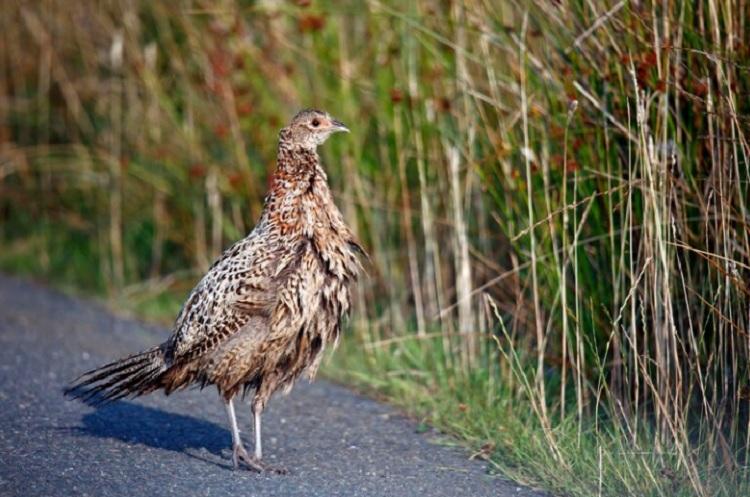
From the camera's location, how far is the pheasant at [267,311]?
5828mm

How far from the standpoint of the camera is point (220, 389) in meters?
6.02

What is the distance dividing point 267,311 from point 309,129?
1.05 meters

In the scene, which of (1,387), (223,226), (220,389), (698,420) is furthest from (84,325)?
(698,420)

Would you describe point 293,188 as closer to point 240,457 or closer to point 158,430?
point 240,457

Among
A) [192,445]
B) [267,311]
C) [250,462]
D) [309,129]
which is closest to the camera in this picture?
[250,462]

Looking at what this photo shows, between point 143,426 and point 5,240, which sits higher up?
point 5,240

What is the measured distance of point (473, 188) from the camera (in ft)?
25.3

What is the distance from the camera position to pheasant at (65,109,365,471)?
583 cm

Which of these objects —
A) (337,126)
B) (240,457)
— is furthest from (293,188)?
(240,457)

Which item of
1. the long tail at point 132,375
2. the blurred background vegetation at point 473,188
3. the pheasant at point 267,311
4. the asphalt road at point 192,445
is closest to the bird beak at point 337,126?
the pheasant at point 267,311

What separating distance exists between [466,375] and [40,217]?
593 centimetres

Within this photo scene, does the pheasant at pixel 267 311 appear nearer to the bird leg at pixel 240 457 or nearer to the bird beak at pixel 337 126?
the bird leg at pixel 240 457

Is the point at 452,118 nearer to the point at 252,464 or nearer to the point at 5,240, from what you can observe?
the point at 252,464

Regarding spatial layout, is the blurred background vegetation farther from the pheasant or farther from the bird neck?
the bird neck
